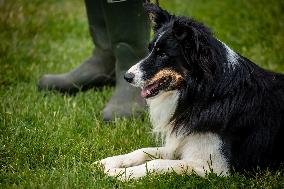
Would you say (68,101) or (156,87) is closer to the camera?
(156,87)

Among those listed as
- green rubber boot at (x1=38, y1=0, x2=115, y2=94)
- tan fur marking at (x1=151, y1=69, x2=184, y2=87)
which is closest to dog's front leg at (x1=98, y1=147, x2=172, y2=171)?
tan fur marking at (x1=151, y1=69, x2=184, y2=87)

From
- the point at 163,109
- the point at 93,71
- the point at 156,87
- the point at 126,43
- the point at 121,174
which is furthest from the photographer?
the point at 93,71

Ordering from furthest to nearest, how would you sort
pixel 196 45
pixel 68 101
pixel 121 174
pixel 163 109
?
pixel 68 101, pixel 163 109, pixel 121 174, pixel 196 45

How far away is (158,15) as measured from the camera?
3.76m

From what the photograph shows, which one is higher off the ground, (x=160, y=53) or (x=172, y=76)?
(x=160, y=53)

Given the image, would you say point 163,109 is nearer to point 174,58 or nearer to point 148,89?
point 148,89

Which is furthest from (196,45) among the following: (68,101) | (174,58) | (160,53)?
(68,101)

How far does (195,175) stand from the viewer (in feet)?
11.5

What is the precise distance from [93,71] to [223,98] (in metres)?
2.00

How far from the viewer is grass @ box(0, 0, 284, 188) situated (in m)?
3.46

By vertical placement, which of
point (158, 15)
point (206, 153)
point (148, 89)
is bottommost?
point (206, 153)

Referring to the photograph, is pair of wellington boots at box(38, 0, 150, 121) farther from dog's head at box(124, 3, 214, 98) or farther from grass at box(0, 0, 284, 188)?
dog's head at box(124, 3, 214, 98)

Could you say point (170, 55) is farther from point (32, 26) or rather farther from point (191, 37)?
point (32, 26)

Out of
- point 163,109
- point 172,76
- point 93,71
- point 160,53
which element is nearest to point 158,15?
point 160,53
